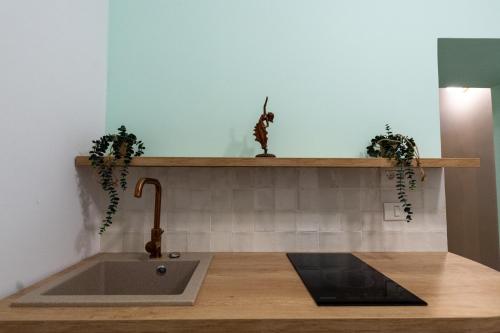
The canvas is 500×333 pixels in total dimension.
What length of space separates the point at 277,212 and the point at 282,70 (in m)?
Answer: 0.72

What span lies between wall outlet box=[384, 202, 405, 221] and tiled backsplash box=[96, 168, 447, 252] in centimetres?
2

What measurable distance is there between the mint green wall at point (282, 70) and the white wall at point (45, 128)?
201mm

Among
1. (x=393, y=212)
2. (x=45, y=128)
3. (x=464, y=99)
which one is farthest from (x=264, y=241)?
(x=464, y=99)

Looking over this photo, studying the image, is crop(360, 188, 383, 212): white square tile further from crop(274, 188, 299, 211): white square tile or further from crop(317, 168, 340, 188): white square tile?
crop(274, 188, 299, 211): white square tile

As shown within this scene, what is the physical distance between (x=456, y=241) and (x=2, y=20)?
4.06 metres

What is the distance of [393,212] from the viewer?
1.40 metres

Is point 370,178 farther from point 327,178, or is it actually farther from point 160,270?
point 160,270

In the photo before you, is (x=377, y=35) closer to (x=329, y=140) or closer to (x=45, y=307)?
(x=329, y=140)

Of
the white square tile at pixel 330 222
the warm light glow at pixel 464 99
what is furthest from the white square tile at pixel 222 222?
the warm light glow at pixel 464 99

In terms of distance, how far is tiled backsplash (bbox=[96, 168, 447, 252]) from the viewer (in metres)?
1.39

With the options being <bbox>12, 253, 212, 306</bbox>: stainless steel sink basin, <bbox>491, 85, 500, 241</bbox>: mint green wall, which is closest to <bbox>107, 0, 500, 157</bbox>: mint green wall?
<bbox>12, 253, 212, 306</bbox>: stainless steel sink basin

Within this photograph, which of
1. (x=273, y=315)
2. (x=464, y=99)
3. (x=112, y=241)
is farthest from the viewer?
(x=464, y=99)

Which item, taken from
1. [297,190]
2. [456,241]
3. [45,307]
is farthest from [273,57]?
[456,241]

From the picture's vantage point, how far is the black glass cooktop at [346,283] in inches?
30.8
